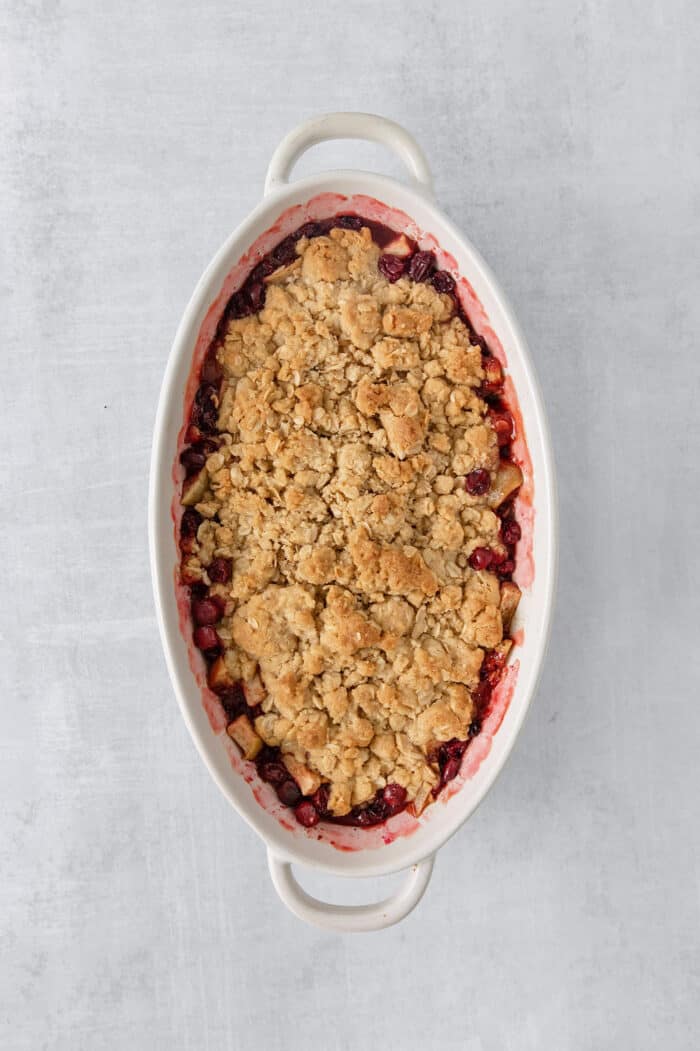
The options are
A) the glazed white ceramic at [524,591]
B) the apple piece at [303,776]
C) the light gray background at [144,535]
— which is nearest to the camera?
the glazed white ceramic at [524,591]

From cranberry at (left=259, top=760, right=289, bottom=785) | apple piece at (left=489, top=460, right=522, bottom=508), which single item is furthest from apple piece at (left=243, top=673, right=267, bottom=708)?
apple piece at (left=489, top=460, right=522, bottom=508)

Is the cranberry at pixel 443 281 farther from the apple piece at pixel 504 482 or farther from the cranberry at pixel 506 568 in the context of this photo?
the cranberry at pixel 506 568

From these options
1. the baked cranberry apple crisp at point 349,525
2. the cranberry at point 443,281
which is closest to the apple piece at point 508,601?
the baked cranberry apple crisp at point 349,525

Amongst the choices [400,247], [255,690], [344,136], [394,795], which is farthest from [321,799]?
[344,136]

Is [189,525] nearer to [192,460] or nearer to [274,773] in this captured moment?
[192,460]

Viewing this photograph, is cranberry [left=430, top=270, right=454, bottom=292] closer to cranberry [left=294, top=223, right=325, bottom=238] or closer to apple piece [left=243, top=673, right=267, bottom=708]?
cranberry [left=294, top=223, right=325, bottom=238]

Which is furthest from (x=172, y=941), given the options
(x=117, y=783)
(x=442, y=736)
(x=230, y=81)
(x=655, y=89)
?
(x=655, y=89)

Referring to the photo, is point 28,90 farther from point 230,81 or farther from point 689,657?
point 689,657
